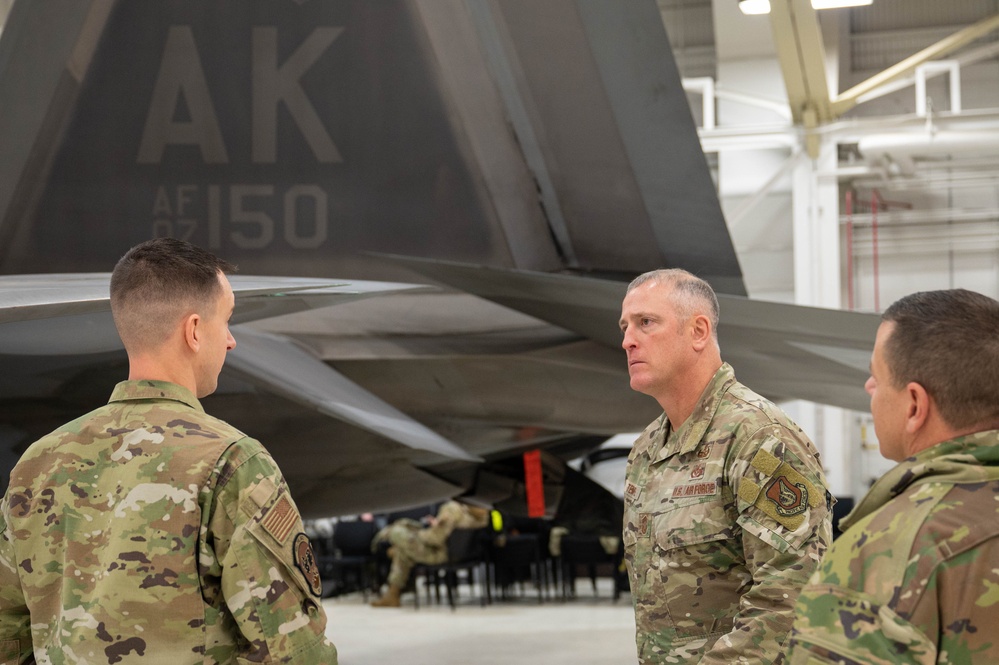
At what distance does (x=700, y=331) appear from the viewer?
281 cm

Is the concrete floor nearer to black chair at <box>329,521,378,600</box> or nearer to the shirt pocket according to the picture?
black chair at <box>329,521,378,600</box>

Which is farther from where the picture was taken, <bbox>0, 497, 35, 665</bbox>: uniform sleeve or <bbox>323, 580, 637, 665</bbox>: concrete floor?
<bbox>323, 580, 637, 665</bbox>: concrete floor

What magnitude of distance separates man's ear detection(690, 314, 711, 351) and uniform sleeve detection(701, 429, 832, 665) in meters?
0.37

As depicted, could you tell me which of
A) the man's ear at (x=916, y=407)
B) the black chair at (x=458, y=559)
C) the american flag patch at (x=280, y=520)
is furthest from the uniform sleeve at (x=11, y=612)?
the black chair at (x=458, y=559)

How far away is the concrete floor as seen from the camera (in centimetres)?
940

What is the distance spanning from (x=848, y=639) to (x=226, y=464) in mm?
1118

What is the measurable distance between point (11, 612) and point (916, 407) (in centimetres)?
175

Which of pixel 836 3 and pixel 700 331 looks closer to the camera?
pixel 700 331

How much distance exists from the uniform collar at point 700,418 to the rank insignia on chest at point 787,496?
0.27 m

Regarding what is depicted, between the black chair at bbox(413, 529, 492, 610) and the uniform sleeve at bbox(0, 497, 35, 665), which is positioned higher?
the uniform sleeve at bbox(0, 497, 35, 665)

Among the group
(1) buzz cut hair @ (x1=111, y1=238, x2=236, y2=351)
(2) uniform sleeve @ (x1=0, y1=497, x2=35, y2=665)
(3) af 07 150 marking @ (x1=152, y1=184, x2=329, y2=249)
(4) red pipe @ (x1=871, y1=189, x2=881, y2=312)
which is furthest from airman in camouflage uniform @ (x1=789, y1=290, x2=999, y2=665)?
(4) red pipe @ (x1=871, y1=189, x2=881, y2=312)

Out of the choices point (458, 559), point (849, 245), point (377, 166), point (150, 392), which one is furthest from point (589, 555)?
A: point (150, 392)

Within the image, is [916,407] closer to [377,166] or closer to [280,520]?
[280,520]

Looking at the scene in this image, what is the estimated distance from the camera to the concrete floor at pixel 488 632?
370 inches
